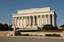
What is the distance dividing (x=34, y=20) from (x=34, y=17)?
1.25 meters

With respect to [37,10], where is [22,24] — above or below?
below

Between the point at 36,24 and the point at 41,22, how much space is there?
2.17m

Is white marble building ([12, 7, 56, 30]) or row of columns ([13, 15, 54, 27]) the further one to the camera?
row of columns ([13, 15, 54, 27])

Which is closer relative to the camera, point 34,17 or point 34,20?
point 34,20

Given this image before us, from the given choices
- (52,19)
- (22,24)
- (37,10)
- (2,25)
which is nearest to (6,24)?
(2,25)

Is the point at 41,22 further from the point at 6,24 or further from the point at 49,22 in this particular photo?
the point at 6,24

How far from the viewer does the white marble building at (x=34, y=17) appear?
65812 millimetres

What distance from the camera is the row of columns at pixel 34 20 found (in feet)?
218

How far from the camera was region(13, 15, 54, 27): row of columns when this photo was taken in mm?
66581

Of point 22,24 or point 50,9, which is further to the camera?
point 22,24

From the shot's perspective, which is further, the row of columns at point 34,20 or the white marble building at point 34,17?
the row of columns at point 34,20

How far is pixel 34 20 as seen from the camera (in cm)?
6862

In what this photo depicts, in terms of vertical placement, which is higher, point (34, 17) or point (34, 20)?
point (34, 17)

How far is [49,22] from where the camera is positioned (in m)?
66.0
